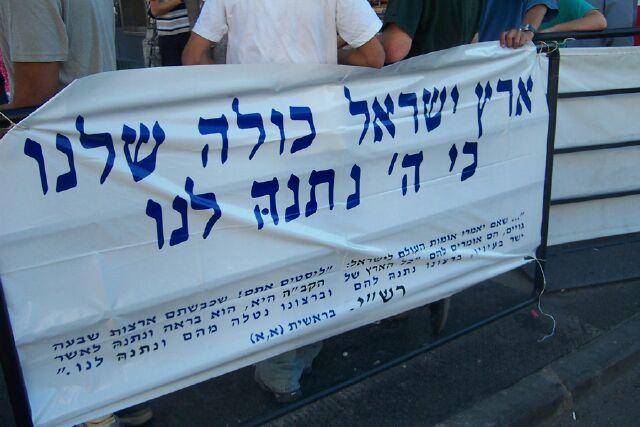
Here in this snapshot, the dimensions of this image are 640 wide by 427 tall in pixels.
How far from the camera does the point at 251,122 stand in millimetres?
2326

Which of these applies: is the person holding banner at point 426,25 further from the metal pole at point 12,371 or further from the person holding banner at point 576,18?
the metal pole at point 12,371

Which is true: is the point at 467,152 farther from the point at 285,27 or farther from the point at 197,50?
the point at 197,50

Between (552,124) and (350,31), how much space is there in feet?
4.33

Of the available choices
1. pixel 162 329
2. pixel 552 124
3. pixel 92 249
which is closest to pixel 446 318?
pixel 552 124

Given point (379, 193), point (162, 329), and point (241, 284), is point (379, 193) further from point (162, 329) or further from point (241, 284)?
point (162, 329)

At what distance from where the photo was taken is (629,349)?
340 centimetres

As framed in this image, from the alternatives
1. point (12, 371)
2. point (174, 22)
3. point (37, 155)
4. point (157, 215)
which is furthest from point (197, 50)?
point (174, 22)

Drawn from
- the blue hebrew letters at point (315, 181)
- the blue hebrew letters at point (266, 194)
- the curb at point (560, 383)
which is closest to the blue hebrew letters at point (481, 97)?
the blue hebrew letters at point (315, 181)

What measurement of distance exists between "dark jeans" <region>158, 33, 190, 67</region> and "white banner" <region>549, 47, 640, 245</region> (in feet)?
13.5

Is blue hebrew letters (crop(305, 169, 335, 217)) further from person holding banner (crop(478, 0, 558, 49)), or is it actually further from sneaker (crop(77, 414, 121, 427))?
person holding banner (crop(478, 0, 558, 49))

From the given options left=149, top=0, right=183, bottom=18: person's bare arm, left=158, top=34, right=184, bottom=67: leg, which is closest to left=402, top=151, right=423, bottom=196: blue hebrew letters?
left=149, top=0, right=183, bottom=18: person's bare arm

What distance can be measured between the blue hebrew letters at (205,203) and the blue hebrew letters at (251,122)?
0.71 ft

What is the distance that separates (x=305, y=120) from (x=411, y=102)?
0.55m

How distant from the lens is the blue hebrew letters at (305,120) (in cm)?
242
